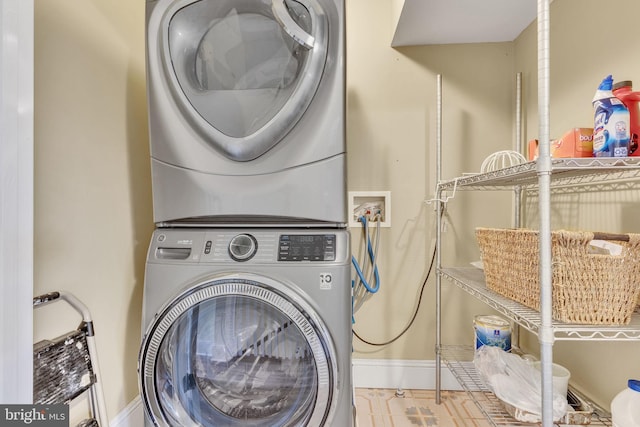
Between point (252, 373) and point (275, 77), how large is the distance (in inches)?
38.1

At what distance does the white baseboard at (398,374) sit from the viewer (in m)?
1.74

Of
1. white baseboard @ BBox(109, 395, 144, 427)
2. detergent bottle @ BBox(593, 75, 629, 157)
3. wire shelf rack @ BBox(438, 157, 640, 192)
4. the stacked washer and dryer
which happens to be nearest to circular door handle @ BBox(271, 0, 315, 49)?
the stacked washer and dryer

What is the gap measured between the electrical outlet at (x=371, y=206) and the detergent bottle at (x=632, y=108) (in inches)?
38.8

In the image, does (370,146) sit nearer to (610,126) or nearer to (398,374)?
(610,126)

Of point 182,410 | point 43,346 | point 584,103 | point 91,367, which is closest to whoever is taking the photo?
point 43,346

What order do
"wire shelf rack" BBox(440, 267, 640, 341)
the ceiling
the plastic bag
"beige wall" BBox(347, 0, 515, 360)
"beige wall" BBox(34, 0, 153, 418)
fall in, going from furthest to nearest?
"beige wall" BBox(347, 0, 515, 360)
the ceiling
the plastic bag
"beige wall" BBox(34, 0, 153, 418)
"wire shelf rack" BBox(440, 267, 640, 341)

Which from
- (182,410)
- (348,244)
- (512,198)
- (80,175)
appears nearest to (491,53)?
(512,198)

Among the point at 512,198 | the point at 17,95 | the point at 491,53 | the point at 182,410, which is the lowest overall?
the point at 182,410

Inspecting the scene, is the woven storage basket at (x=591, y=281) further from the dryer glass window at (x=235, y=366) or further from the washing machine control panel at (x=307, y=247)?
the dryer glass window at (x=235, y=366)

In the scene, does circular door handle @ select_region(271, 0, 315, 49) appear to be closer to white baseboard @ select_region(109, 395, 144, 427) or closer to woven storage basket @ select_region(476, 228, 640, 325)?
woven storage basket @ select_region(476, 228, 640, 325)

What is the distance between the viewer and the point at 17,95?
0.60 m

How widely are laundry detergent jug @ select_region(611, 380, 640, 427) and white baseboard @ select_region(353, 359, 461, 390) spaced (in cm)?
80

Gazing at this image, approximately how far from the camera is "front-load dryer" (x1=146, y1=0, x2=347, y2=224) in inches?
40.3

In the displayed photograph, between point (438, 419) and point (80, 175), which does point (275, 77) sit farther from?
point (438, 419)
